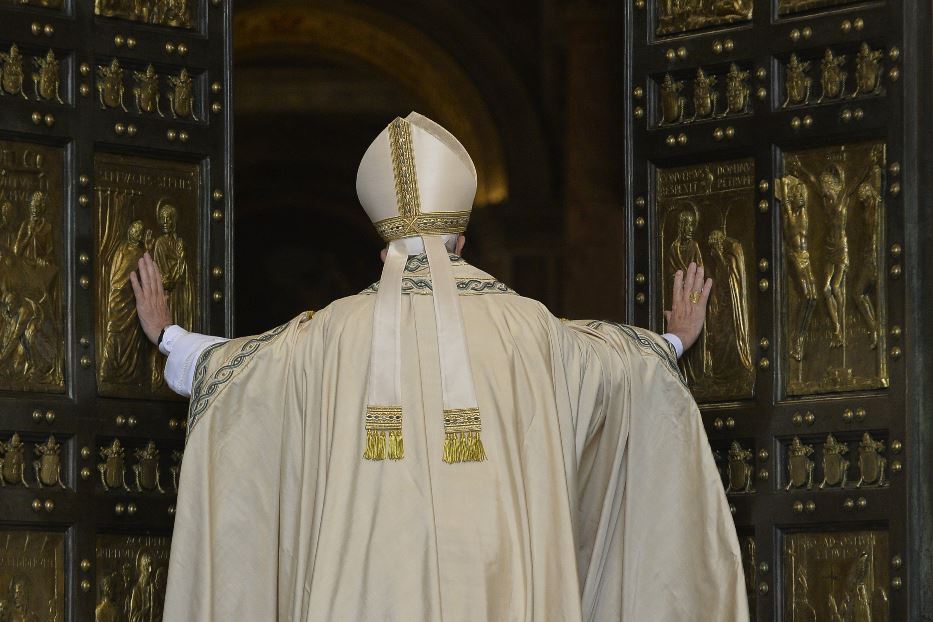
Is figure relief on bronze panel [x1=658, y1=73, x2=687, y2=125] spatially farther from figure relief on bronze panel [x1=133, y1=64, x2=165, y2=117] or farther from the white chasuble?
figure relief on bronze panel [x1=133, y1=64, x2=165, y2=117]

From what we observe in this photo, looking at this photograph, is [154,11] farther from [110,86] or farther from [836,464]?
[836,464]

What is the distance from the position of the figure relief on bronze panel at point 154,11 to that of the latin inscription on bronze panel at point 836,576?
254cm

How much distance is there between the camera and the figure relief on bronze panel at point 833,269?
19.7ft

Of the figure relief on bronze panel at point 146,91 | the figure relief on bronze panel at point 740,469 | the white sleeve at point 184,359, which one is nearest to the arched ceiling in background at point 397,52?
the figure relief on bronze panel at point 146,91

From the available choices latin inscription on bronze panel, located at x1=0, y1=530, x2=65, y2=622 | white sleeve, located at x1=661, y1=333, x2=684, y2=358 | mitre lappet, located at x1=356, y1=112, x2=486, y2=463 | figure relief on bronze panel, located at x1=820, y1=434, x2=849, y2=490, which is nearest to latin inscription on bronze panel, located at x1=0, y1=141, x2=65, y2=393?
latin inscription on bronze panel, located at x1=0, y1=530, x2=65, y2=622

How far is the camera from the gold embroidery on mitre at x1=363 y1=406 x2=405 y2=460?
514 cm

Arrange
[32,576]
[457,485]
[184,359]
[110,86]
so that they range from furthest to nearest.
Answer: [110,86] → [32,576] → [184,359] → [457,485]

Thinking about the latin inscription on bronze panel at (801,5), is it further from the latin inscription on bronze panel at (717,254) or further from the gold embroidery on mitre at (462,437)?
the gold embroidery on mitre at (462,437)

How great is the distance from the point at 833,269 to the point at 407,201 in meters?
1.47

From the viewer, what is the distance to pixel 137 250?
6.13 metres

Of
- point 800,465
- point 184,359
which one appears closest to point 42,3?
point 184,359

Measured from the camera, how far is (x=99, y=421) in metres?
5.98

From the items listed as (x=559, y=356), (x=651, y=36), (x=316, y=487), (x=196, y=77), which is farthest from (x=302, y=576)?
(x=651, y=36)

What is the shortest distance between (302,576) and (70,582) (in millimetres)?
1007
